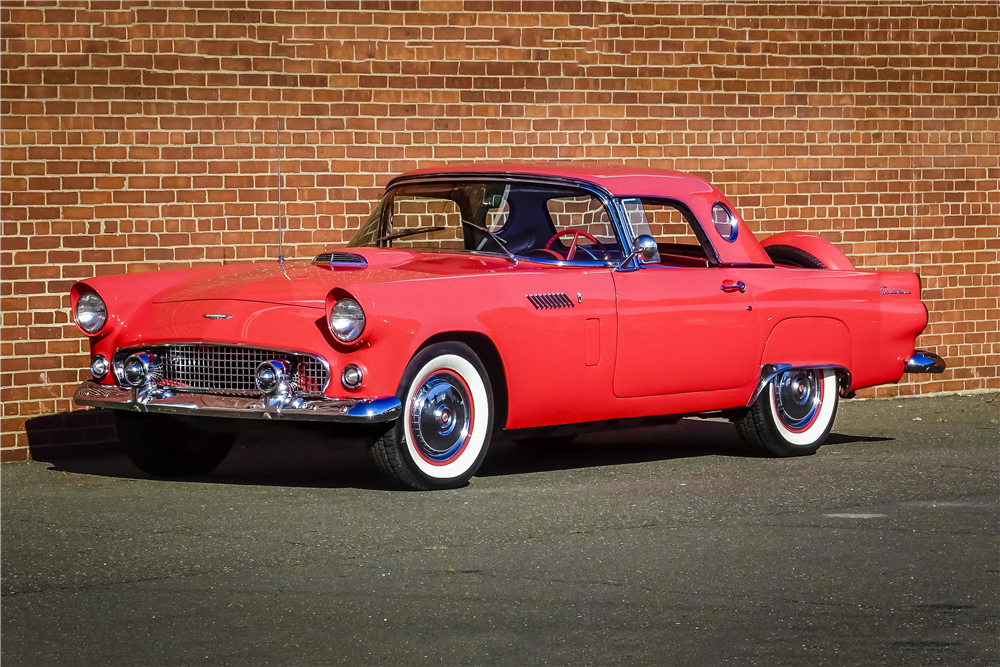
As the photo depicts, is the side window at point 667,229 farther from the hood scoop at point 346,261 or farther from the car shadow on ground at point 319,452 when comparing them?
the hood scoop at point 346,261

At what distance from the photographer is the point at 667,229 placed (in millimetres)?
10461

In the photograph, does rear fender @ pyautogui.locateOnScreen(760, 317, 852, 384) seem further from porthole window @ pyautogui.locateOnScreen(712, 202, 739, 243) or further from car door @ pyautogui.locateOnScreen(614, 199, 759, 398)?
porthole window @ pyautogui.locateOnScreen(712, 202, 739, 243)

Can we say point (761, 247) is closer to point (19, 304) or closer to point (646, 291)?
point (646, 291)

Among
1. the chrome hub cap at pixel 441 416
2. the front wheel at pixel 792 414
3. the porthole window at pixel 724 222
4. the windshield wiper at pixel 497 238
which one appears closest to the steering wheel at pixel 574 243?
the windshield wiper at pixel 497 238

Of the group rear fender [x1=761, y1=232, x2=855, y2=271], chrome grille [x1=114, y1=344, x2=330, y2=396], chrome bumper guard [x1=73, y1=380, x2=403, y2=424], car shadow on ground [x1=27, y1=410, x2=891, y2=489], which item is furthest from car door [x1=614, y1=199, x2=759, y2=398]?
chrome grille [x1=114, y1=344, x2=330, y2=396]

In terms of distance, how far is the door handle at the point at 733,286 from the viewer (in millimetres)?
8359

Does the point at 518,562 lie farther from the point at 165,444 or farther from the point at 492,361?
the point at 165,444

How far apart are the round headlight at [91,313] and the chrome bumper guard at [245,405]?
1.13 feet

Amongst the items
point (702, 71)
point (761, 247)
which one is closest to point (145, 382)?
point (761, 247)

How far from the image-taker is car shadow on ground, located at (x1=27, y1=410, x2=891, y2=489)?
8.08 metres

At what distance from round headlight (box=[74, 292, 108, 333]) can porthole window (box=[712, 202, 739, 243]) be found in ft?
11.1

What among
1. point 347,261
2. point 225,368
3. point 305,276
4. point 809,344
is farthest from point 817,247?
point 225,368

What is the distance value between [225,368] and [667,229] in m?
4.16

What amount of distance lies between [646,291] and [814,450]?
1627 mm
